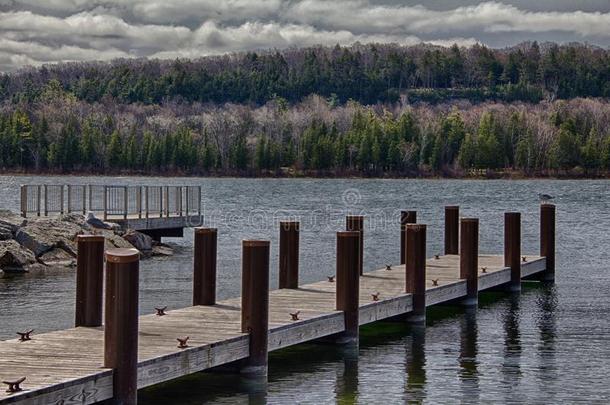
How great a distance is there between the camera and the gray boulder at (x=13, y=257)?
3304 centimetres

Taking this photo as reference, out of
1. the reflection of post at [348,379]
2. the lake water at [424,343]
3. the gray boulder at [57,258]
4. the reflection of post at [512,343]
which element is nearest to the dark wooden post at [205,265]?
the lake water at [424,343]

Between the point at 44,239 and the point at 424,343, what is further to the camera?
the point at 44,239

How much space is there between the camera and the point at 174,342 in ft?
51.8

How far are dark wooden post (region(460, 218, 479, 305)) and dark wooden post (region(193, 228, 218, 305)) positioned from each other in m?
7.55

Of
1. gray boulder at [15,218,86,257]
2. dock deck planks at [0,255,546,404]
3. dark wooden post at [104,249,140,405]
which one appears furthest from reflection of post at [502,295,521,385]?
gray boulder at [15,218,86,257]

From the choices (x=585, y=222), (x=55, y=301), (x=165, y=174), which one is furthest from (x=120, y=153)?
(x=55, y=301)

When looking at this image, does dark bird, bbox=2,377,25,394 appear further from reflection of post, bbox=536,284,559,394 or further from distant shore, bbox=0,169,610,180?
distant shore, bbox=0,169,610,180

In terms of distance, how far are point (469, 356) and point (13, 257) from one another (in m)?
16.8

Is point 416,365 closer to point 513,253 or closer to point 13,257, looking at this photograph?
point 513,253

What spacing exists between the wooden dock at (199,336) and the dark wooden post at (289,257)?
1.49 ft

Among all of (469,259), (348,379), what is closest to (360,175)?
(469,259)

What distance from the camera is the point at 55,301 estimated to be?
2773cm

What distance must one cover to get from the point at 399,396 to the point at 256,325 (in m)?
2.75

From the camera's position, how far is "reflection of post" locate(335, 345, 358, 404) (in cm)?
1753
